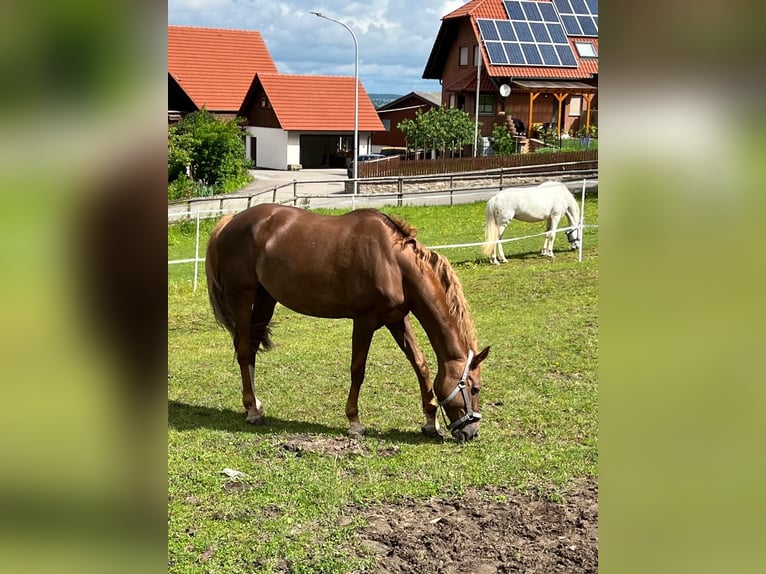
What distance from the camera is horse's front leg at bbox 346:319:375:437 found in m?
5.57

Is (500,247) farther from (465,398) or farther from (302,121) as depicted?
(302,121)

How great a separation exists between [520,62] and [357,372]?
29407mm

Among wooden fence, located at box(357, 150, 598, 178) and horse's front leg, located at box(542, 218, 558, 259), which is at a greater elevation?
wooden fence, located at box(357, 150, 598, 178)

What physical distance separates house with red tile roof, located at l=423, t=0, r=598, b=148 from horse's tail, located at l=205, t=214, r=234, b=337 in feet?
87.9

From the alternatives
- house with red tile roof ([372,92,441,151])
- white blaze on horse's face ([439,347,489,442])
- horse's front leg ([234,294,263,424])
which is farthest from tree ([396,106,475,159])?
white blaze on horse's face ([439,347,489,442])

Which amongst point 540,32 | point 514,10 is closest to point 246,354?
point 540,32

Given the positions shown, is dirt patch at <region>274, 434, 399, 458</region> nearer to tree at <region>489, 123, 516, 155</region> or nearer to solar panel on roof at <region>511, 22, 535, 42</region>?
tree at <region>489, 123, 516, 155</region>

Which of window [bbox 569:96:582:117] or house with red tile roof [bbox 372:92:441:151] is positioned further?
house with red tile roof [bbox 372:92:441:151]

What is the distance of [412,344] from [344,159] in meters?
34.3

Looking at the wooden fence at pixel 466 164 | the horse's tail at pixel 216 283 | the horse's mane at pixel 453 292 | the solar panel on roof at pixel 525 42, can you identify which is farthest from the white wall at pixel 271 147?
the horse's mane at pixel 453 292

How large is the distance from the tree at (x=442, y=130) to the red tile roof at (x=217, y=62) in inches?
477

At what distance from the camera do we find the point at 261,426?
5.79 meters
